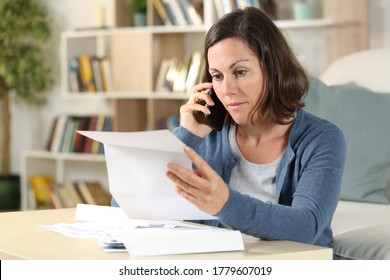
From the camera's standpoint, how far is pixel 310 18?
401 centimetres

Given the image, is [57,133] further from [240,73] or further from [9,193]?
[240,73]

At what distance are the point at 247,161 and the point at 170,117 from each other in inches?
103

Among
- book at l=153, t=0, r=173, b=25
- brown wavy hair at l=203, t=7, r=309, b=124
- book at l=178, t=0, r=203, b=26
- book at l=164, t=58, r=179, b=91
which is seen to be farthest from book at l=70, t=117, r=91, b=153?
brown wavy hair at l=203, t=7, r=309, b=124

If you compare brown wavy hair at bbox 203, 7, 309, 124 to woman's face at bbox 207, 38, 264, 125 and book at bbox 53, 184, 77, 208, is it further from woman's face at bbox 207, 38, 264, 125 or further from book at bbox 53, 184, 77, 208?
book at bbox 53, 184, 77, 208

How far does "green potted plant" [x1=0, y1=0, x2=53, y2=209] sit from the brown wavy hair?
340 cm

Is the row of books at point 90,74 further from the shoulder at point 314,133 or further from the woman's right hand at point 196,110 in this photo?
the shoulder at point 314,133

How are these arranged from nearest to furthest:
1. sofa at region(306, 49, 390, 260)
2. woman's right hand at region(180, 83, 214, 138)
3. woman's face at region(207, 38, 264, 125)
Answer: woman's face at region(207, 38, 264, 125), woman's right hand at region(180, 83, 214, 138), sofa at region(306, 49, 390, 260)

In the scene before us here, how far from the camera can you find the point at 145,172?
4.94ft

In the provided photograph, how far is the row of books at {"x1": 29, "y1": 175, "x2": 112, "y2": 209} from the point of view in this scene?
4.88 metres

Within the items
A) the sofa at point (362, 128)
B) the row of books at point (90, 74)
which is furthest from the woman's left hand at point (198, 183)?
the row of books at point (90, 74)

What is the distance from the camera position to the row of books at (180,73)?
4.33 meters

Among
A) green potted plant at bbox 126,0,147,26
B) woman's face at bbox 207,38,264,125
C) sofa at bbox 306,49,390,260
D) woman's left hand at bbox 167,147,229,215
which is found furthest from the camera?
green potted plant at bbox 126,0,147,26

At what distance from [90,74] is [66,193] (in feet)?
2.38

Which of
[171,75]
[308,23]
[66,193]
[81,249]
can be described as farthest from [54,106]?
[81,249]
